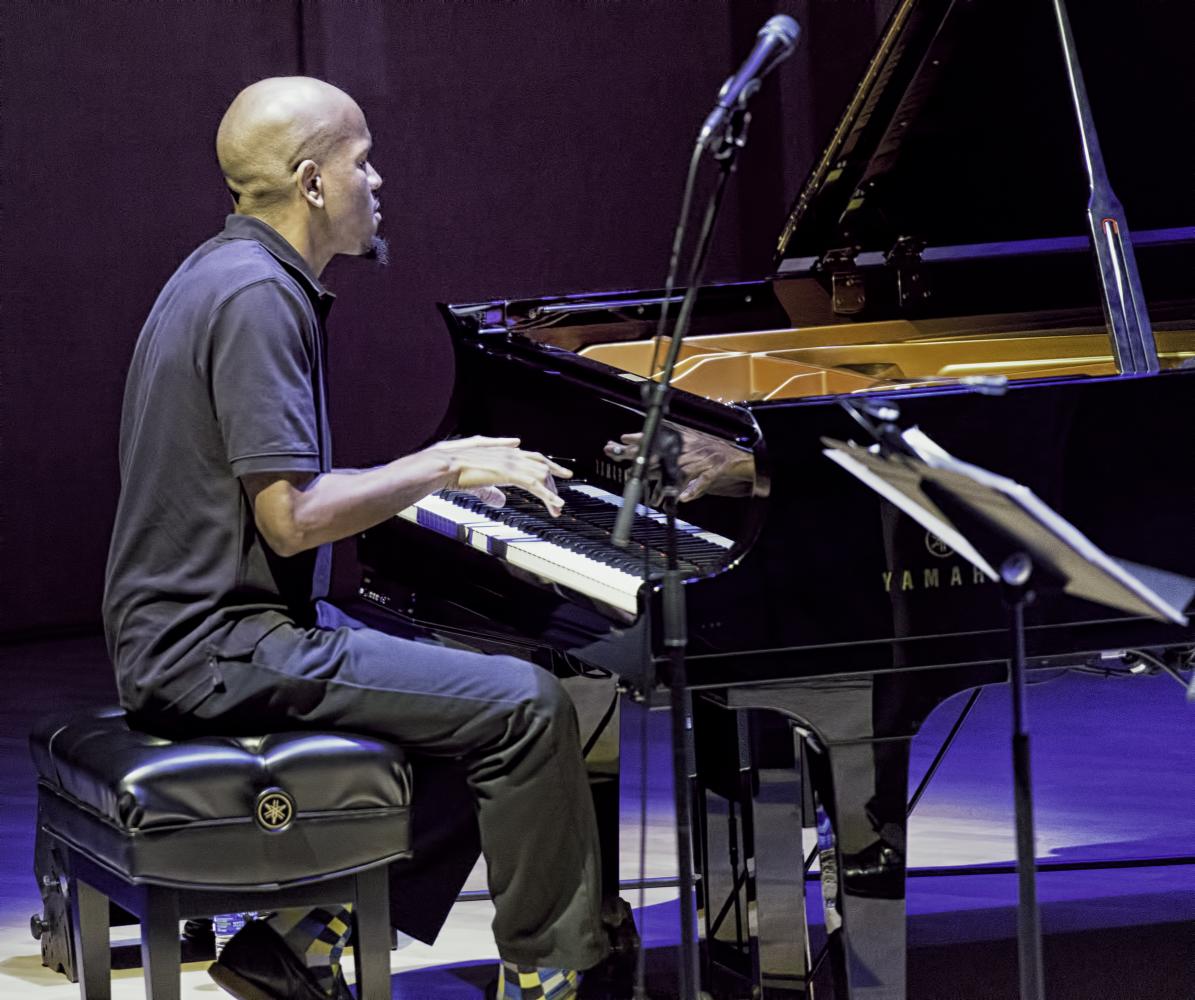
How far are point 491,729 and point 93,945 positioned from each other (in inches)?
27.8

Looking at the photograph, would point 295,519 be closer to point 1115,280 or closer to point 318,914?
point 318,914

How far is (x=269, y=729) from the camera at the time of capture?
2592 mm

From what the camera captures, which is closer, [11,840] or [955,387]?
[955,387]

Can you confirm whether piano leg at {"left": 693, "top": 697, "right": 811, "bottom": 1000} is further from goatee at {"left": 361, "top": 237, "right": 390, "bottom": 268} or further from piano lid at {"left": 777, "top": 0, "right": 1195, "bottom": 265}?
piano lid at {"left": 777, "top": 0, "right": 1195, "bottom": 265}

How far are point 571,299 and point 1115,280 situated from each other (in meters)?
1.23

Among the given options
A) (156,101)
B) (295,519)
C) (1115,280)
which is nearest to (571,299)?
(1115,280)

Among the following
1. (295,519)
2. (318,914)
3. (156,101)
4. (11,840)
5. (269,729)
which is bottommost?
(11,840)

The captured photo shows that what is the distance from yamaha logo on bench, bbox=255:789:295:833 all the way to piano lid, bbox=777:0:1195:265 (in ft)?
5.79

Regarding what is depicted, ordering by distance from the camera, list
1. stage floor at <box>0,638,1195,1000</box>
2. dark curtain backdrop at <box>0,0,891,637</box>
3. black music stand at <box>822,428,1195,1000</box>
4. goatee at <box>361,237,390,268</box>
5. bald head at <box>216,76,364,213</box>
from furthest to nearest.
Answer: dark curtain backdrop at <box>0,0,891,637</box> < stage floor at <box>0,638,1195,1000</box> < goatee at <box>361,237,390,268</box> < bald head at <box>216,76,364,213</box> < black music stand at <box>822,428,1195,1000</box>

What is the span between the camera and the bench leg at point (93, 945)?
267cm

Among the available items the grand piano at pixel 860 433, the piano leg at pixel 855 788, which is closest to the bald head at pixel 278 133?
the grand piano at pixel 860 433

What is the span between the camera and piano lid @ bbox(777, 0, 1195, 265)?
3.42 metres

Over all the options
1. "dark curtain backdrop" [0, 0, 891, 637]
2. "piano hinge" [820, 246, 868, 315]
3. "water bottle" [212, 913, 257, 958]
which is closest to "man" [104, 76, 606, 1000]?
"water bottle" [212, 913, 257, 958]

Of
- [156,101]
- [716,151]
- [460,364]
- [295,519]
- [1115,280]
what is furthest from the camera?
[156,101]
